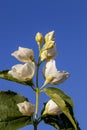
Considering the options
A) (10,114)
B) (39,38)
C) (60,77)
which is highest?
(39,38)

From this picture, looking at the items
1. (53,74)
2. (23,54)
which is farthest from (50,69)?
(23,54)

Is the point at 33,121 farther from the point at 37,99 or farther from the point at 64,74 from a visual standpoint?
the point at 64,74

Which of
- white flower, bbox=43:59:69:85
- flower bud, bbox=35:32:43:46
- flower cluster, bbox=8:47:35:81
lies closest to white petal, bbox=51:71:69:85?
white flower, bbox=43:59:69:85

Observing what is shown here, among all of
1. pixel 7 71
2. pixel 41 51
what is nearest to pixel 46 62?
pixel 41 51

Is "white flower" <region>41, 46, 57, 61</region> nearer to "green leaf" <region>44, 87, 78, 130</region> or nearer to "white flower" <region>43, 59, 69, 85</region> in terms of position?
"white flower" <region>43, 59, 69, 85</region>

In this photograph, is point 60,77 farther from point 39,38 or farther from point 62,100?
point 39,38

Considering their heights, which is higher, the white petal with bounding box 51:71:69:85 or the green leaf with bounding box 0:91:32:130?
the white petal with bounding box 51:71:69:85
